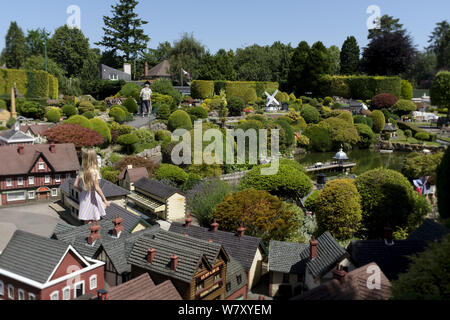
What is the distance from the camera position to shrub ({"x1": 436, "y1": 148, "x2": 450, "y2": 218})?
20.5 metres

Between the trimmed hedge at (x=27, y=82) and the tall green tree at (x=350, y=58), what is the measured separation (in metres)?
60.0

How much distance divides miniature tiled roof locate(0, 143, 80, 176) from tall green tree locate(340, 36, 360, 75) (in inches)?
2822

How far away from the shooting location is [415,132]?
215ft

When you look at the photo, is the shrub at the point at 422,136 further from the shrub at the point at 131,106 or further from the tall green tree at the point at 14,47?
the tall green tree at the point at 14,47

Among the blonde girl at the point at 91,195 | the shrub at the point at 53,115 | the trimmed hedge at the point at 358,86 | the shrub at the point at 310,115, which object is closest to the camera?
the blonde girl at the point at 91,195

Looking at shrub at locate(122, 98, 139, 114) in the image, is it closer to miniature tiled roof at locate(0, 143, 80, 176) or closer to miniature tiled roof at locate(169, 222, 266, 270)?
miniature tiled roof at locate(0, 143, 80, 176)

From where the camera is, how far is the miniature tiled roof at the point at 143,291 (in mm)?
13023

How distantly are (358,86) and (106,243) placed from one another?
246 feet

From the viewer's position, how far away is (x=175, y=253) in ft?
52.7

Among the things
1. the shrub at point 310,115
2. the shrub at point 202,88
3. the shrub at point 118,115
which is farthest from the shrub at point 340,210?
the shrub at point 202,88
